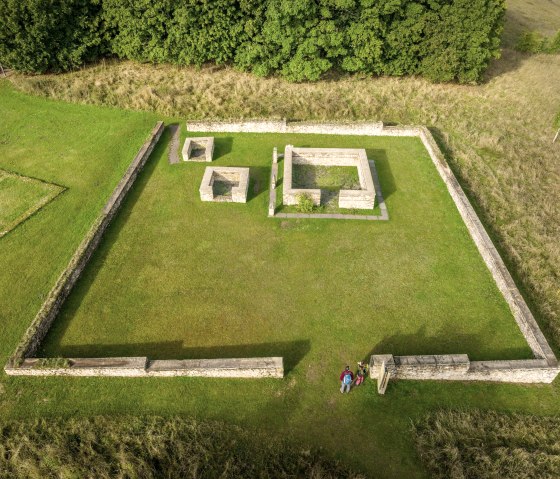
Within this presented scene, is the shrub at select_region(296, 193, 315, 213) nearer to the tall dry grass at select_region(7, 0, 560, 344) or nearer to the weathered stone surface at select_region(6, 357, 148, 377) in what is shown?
the tall dry grass at select_region(7, 0, 560, 344)

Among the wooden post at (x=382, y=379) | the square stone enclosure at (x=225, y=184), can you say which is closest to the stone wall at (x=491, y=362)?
the wooden post at (x=382, y=379)

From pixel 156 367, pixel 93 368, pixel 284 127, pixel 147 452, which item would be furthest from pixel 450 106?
pixel 147 452

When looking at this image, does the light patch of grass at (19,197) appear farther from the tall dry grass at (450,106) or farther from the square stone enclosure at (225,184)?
the tall dry grass at (450,106)

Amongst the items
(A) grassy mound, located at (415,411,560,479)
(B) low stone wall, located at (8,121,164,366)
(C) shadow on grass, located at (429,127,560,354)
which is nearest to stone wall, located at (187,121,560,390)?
(C) shadow on grass, located at (429,127,560,354)

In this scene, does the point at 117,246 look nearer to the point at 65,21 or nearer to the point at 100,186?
the point at 100,186

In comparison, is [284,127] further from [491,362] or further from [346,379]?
[491,362]

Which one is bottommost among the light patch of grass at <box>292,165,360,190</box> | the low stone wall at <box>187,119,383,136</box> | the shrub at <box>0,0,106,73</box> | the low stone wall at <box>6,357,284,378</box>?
the low stone wall at <box>6,357,284,378</box>

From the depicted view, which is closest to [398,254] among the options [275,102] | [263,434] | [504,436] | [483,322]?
[483,322]
